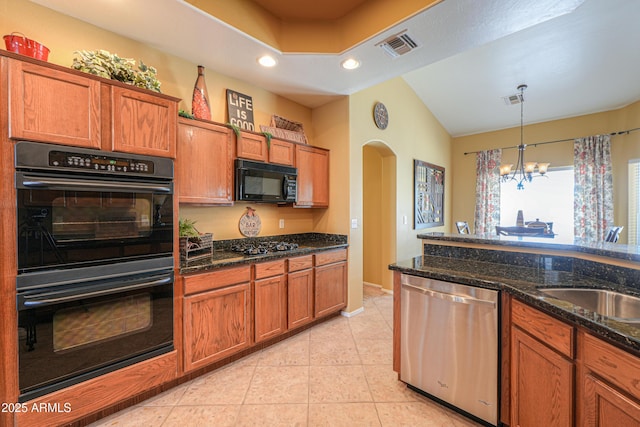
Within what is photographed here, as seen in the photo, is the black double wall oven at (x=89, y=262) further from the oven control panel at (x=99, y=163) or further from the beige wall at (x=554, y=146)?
the beige wall at (x=554, y=146)

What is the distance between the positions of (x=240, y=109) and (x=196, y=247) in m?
1.61

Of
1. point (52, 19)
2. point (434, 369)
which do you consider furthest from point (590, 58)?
point (52, 19)

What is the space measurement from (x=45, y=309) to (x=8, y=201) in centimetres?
63

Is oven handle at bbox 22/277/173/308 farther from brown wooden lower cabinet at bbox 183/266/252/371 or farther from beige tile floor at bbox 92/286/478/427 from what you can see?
beige tile floor at bbox 92/286/478/427

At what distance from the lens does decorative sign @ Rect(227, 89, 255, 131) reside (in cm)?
289

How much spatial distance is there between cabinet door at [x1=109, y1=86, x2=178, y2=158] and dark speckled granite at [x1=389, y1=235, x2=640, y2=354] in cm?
200

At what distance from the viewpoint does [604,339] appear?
106 centimetres

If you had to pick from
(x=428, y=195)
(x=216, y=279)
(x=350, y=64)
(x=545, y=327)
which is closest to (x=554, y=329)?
(x=545, y=327)

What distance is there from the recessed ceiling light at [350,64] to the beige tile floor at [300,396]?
287 centimetres

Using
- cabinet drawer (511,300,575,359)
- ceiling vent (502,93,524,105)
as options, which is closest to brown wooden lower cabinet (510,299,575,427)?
cabinet drawer (511,300,575,359)

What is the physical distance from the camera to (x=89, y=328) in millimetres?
1664

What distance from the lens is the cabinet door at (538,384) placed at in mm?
1245

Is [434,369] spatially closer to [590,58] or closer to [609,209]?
[590,58]

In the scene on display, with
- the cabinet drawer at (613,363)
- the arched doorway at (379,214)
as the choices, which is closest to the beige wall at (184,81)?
the arched doorway at (379,214)
